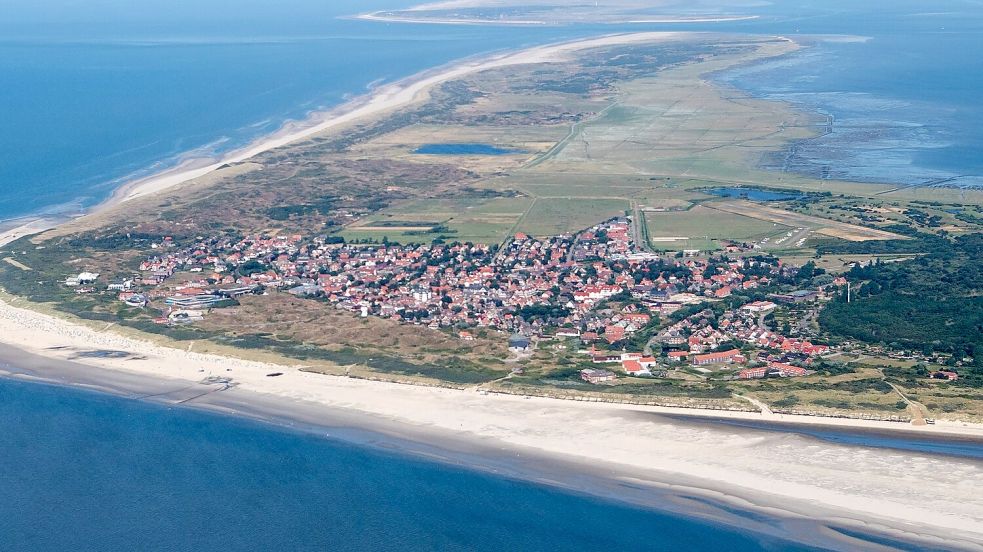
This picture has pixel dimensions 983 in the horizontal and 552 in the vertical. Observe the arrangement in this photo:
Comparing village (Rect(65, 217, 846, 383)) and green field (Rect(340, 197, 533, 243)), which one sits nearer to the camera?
village (Rect(65, 217, 846, 383))

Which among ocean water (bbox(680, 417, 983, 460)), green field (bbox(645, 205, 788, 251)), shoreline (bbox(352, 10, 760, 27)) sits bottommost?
ocean water (bbox(680, 417, 983, 460))

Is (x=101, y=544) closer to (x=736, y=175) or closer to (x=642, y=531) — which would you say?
(x=642, y=531)

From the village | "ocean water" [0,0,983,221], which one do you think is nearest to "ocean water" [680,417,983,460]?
the village

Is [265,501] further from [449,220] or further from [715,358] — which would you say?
[449,220]

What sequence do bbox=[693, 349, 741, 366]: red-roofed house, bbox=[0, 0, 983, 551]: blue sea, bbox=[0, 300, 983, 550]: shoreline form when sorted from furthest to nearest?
bbox=[693, 349, 741, 366]: red-roofed house, bbox=[0, 300, 983, 550]: shoreline, bbox=[0, 0, 983, 551]: blue sea

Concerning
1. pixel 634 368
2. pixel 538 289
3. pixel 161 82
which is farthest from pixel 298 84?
pixel 634 368

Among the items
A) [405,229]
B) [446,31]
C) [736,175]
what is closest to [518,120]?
[736,175]

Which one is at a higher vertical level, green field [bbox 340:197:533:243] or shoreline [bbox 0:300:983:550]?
green field [bbox 340:197:533:243]

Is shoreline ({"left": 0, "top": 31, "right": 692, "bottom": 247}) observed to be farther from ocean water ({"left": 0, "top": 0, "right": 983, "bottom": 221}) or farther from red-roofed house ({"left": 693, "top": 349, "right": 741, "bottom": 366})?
red-roofed house ({"left": 693, "top": 349, "right": 741, "bottom": 366})

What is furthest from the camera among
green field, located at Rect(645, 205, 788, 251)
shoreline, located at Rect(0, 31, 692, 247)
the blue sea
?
shoreline, located at Rect(0, 31, 692, 247)
